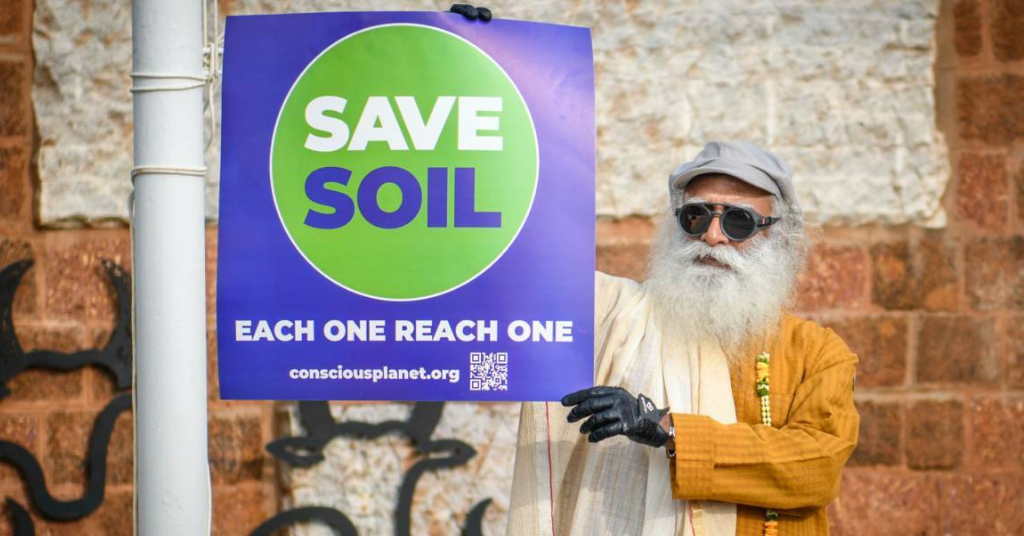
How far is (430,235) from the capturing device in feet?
6.87

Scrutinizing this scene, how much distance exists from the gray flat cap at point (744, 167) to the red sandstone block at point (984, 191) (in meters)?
1.72

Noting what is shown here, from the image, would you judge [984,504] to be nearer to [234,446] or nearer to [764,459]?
[764,459]

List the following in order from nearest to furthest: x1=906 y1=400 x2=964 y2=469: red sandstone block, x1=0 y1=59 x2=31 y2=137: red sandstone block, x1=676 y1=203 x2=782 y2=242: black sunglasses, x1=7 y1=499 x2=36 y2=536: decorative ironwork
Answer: x1=676 y1=203 x2=782 y2=242: black sunglasses, x1=7 y1=499 x2=36 y2=536: decorative ironwork, x1=0 y1=59 x2=31 y2=137: red sandstone block, x1=906 y1=400 x2=964 y2=469: red sandstone block

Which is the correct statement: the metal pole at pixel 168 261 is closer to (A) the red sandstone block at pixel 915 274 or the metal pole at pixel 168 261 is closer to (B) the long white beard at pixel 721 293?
(B) the long white beard at pixel 721 293

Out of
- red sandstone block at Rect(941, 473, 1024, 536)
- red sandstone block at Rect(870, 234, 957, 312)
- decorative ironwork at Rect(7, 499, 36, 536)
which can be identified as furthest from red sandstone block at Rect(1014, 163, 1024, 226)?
decorative ironwork at Rect(7, 499, 36, 536)

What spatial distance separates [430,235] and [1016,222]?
2724 mm

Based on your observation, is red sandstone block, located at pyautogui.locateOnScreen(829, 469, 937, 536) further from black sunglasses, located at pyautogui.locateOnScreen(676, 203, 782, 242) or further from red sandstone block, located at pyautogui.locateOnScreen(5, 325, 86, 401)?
red sandstone block, located at pyautogui.locateOnScreen(5, 325, 86, 401)

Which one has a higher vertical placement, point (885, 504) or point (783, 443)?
point (783, 443)

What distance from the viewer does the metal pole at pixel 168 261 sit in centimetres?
188

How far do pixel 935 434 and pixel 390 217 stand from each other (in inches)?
104

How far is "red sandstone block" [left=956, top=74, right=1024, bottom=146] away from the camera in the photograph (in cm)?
392

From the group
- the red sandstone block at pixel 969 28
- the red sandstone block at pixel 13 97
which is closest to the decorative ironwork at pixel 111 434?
the red sandstone block at pixel 13 97

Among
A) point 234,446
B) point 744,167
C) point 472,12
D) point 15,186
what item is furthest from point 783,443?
point 15,186

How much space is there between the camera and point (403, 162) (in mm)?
2072
